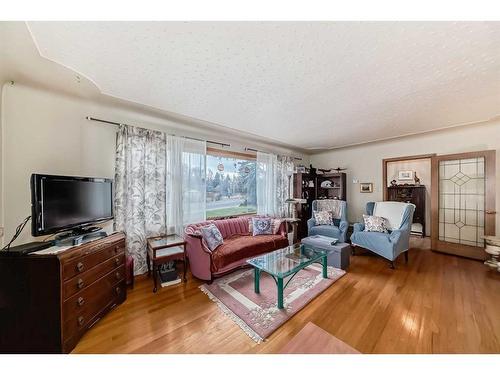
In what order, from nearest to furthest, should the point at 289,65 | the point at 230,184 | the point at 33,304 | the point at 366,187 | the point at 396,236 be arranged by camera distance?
the point at 33,304 < the point at 289,65 < the point at 396,236 < the point at 230,184 < the point at 366,187

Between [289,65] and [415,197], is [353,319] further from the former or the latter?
[415,197]

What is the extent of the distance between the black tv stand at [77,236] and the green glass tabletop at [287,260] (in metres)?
1.66

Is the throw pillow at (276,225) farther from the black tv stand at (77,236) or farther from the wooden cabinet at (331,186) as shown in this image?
the black tv stand at (77,236)

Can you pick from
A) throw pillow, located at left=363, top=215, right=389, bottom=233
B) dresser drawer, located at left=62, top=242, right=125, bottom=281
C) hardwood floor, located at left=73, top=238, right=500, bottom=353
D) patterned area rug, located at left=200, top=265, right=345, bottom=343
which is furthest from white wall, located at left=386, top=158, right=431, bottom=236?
dresser drawer, located at left=62, top=242, right=125, bottom=281

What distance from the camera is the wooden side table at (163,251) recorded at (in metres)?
2.31

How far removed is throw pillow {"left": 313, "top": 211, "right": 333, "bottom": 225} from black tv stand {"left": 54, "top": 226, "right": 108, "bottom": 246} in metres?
3.82

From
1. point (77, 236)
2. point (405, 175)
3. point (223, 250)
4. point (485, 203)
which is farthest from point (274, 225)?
point (405, 175)

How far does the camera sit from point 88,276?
1.61 m

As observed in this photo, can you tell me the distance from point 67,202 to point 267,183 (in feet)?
11.0

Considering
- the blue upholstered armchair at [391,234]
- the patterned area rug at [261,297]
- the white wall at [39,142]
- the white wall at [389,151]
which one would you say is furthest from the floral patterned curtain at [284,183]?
the white wall at [39,142]

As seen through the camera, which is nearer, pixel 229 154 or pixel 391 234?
pixel 391 234

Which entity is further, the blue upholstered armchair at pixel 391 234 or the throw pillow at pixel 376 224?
the throw pillow at pixel 376 224

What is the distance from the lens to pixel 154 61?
4.95ft

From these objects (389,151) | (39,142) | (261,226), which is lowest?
(261,226)
